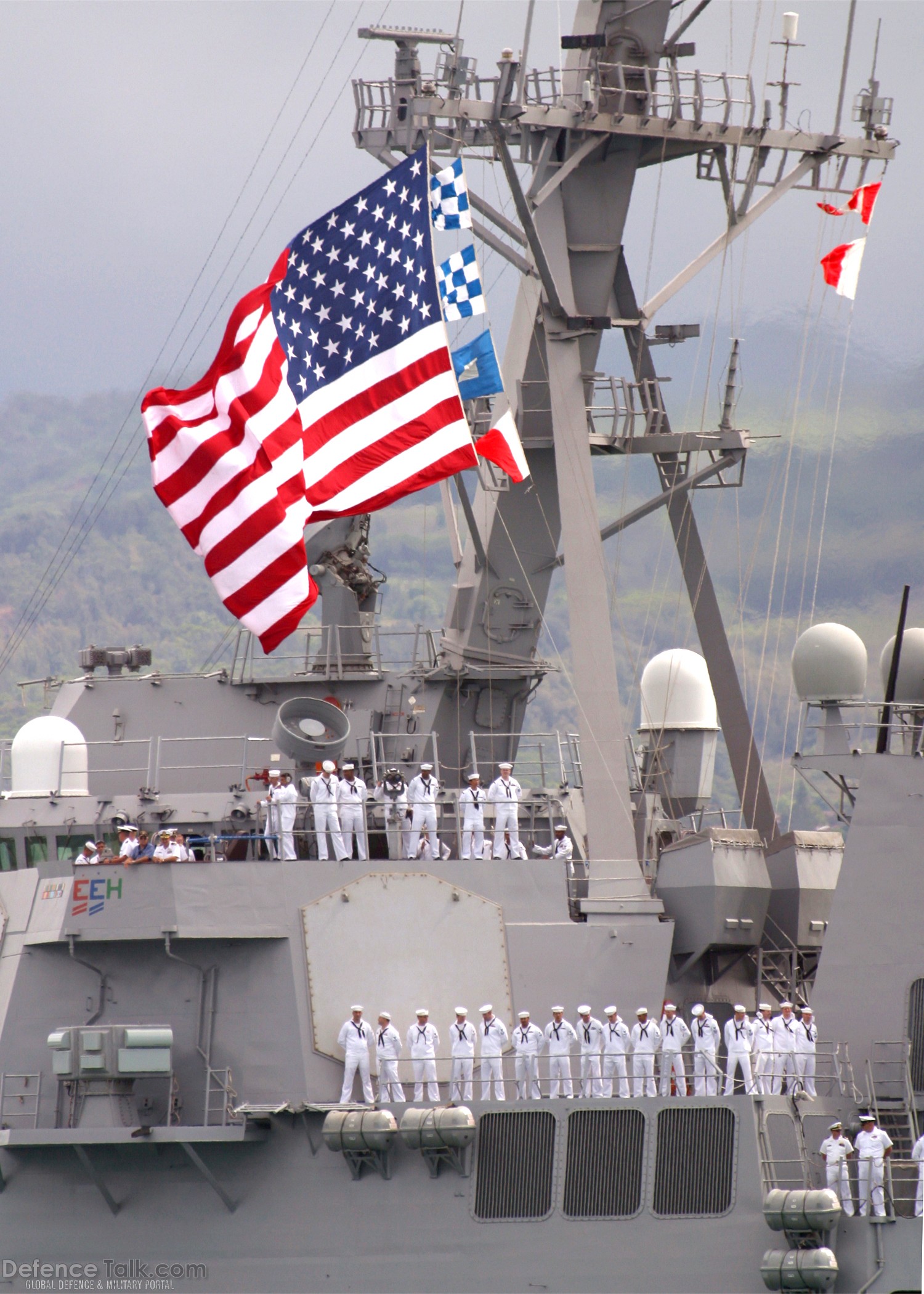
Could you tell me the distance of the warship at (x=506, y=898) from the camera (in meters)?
14.7

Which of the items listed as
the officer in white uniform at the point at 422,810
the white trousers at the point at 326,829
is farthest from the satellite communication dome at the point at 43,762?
the officer in white uniform at the point at 422,810

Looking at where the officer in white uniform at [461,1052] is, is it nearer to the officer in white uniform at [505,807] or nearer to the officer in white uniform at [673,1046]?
the officer in white uniform at [673,1046]

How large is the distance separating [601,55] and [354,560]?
6.91 m

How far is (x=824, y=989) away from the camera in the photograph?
16.6 meters

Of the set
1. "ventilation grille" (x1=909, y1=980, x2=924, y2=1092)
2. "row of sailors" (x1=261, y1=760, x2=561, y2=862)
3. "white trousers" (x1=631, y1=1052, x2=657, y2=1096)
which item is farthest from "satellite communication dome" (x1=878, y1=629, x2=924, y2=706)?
"white trousers" (x1=631, y1=1052, x2=657, y2=1096)

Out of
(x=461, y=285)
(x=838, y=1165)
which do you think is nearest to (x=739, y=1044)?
(x=838, y=1165)

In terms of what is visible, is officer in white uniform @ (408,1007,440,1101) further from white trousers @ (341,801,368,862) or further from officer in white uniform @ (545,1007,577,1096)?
white trousers @ (341,801,368,862)

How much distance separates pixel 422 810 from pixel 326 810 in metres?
1.00

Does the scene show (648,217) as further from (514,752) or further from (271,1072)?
(271,1072)

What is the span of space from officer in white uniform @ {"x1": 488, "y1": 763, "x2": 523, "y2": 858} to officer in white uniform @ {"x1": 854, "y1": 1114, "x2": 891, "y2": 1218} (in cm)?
445

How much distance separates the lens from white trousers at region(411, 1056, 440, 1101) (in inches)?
614

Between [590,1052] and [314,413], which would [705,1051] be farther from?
[314,413]

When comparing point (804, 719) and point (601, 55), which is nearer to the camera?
point (804, 719)

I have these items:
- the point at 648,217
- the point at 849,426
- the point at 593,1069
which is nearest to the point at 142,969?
the point at 593,1069
